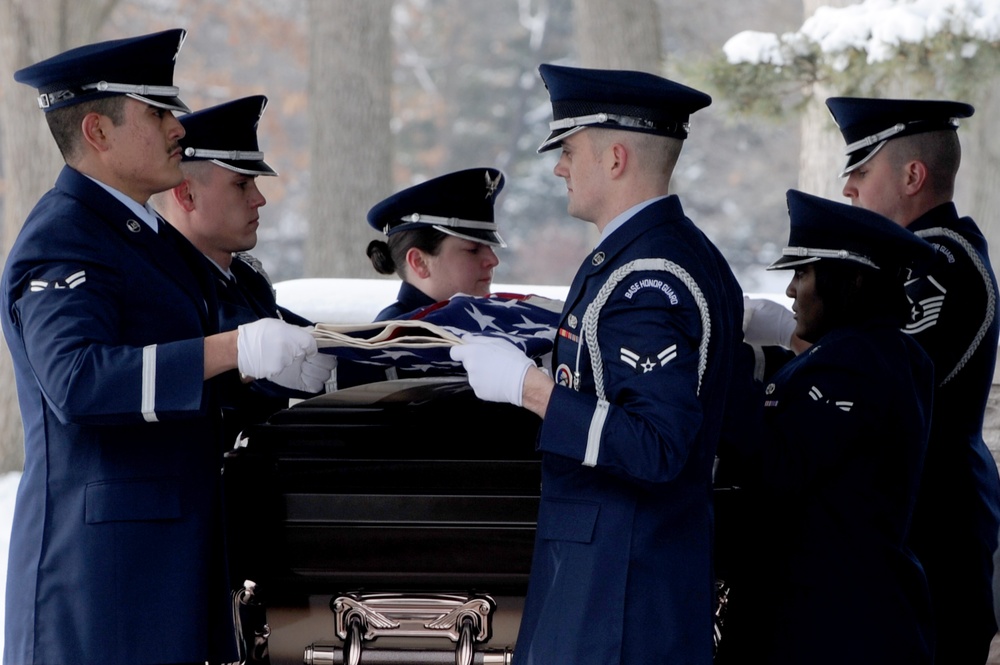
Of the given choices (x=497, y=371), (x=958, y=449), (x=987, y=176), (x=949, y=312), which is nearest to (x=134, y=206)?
(x=497, y=371)

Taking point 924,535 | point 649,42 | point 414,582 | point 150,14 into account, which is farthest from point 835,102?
point 150,14

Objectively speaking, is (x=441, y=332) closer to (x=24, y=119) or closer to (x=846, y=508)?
(x=846, y=508)

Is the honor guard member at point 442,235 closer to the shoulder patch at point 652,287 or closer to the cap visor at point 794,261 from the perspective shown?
the cap visor at point 794,261

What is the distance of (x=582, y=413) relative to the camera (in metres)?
2.33

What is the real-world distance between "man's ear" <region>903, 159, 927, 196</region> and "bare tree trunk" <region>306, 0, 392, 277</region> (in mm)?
7284

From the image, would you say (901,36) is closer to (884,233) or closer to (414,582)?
(884,233)

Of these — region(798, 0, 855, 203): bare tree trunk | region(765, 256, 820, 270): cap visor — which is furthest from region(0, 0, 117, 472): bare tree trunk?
region(765, 256, 820, 270): cap visor

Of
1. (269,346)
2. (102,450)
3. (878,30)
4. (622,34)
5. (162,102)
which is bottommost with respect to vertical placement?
(102,450)

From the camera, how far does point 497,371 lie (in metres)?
2.43

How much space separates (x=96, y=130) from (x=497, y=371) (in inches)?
41.8

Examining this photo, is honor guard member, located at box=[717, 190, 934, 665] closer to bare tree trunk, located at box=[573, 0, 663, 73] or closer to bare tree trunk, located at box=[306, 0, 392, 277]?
bare tree trunk, located at box=[573, 0, 663, 73]

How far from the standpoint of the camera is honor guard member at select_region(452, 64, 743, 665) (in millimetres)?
2314

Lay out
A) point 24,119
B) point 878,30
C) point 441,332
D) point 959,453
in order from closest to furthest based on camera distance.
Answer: point 441,332 < point 959,453 < point 878,30 < point 24,119

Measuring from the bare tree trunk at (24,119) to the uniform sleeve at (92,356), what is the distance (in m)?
6.64
